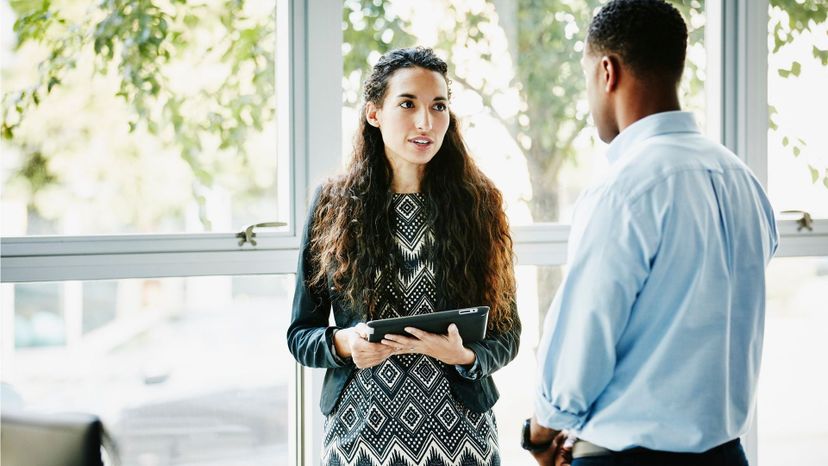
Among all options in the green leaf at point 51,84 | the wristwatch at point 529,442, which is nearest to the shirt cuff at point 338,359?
the wristwatch at point 529,442

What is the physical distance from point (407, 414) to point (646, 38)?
85 centimetres

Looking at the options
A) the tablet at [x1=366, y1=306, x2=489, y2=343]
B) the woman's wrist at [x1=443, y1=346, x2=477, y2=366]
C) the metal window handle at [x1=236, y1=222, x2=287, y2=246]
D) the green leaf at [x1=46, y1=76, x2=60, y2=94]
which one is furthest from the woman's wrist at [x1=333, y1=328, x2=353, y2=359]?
the green leaf at [x1=46, y1=76, x2=60, y2=94]

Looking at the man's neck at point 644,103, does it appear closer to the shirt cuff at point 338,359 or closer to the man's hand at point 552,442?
the man's hand at point 552,442

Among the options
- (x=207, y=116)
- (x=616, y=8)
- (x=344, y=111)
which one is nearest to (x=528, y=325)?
(x=344, y=111)

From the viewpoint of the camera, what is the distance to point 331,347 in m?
1.55

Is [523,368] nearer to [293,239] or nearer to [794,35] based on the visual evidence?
[293,239]

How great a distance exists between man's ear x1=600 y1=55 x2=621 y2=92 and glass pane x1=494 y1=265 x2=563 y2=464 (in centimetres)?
119

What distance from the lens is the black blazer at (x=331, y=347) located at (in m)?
1.55

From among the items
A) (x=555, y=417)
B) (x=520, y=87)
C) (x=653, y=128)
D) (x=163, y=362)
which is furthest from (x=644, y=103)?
(x=163, y=362)

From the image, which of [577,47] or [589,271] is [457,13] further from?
[589,271]

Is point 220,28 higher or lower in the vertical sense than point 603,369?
higher

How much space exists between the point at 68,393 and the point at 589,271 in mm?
1507

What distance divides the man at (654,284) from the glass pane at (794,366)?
1517 mm

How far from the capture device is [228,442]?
2107 millimetres
